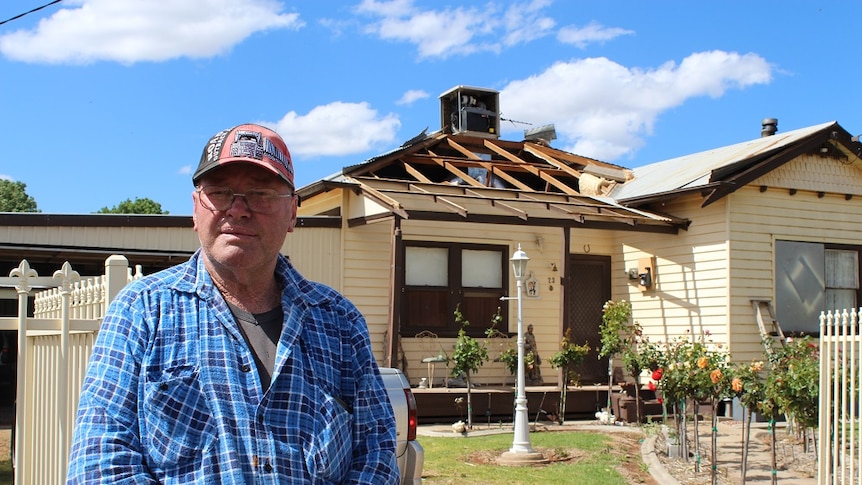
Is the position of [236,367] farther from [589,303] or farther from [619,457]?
[589,303]

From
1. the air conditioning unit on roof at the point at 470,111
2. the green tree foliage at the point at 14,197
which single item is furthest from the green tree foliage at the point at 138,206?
the air conditioning unit on roof at the point at 470,111

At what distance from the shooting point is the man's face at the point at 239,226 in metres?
2.48

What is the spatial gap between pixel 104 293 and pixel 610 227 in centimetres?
1084

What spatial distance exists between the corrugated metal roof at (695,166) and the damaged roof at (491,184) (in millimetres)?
467

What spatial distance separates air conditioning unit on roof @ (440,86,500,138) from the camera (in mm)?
17031

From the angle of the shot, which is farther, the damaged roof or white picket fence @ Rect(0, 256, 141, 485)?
the damaged roof

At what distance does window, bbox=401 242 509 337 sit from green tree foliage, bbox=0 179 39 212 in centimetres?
4210

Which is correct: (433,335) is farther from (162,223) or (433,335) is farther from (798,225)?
(798,225)

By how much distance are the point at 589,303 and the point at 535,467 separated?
717 centimetres

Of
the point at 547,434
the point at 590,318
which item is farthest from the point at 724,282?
the point at 547,434

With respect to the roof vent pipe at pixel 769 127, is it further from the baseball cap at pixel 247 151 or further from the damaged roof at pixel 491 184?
the baseball cap at pixel 247 151

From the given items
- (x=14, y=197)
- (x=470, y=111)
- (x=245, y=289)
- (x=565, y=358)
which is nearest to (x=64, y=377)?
(x=245, y=289)

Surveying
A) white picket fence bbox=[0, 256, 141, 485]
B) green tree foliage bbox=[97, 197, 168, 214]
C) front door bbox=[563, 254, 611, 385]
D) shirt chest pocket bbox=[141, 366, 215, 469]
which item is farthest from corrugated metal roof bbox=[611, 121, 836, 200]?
green tree foliage bbox=[97, 197, 168, 214]

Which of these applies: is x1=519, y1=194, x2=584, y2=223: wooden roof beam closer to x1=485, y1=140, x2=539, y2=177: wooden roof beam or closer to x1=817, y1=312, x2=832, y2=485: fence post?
x1=485, y1=140, x2=539, y2=177: wooden roof beam
